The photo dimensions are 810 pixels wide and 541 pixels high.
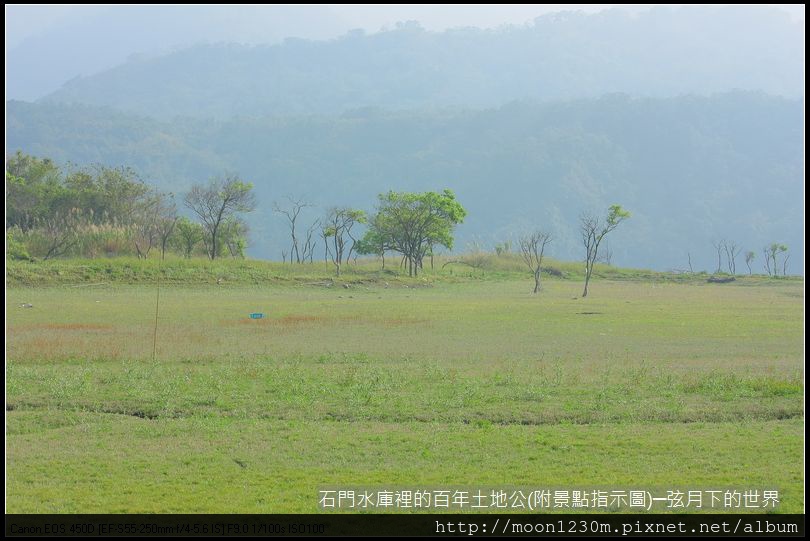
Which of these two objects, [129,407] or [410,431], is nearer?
[410,431]

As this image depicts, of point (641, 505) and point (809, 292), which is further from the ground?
point (809, 292)

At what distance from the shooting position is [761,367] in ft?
70.9

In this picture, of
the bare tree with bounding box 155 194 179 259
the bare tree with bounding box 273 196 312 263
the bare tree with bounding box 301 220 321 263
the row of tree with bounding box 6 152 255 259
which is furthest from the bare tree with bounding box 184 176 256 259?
the bare tree with bounding box 301 220 321 263

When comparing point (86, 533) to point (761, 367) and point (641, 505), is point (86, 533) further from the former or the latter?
point (761, 367)

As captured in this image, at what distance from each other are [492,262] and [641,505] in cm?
7871

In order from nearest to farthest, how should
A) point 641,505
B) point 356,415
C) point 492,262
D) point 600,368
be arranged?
point 641,505 < point 356,415 < point 600,368 < point 492,262

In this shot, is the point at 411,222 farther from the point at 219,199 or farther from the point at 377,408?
the point at 377,408

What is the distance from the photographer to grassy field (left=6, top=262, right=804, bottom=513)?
37.0 ft

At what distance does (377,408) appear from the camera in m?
15.8

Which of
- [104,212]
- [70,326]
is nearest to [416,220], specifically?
[104,212]

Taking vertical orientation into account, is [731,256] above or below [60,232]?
above

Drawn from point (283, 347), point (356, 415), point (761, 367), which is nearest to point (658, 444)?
point (356, 415)

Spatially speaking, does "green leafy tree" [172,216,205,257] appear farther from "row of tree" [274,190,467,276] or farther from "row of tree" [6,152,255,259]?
"row of tree" [274,190,467,276]

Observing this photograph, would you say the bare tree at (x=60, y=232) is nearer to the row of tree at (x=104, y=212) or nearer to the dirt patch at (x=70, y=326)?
the row of tree at (x=104, y=212)
